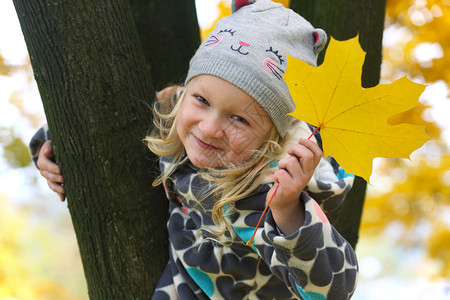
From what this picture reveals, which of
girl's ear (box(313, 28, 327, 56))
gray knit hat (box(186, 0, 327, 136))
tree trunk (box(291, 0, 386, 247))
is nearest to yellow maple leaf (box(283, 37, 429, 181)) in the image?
gray knit hat (box(186, 0, 327, 136))

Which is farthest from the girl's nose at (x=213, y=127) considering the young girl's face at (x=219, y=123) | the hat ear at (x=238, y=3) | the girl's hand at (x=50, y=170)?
the girl's hand at (x=50, y=170)

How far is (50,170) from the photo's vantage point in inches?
65.8

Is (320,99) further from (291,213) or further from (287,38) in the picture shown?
(287,38)

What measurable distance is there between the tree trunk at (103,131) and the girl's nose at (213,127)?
1.18 ft

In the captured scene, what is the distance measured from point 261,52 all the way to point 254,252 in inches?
26.8

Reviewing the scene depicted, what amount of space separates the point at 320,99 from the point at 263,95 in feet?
1.03

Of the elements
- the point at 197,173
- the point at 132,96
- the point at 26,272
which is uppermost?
the point at 132,96

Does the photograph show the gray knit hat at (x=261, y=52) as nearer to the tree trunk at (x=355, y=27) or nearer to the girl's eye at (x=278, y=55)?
the girl's eye at (x=278, y=55)

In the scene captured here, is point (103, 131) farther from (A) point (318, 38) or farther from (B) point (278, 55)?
(A) point (318, 38)

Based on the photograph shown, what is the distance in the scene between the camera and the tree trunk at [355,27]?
199 cm

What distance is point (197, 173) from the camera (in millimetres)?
1596

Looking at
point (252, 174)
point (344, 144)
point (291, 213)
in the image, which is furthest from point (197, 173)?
point (344, 144)

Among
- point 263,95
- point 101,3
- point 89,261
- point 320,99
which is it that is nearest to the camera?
point 320,99

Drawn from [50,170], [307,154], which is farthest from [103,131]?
[307,154]
